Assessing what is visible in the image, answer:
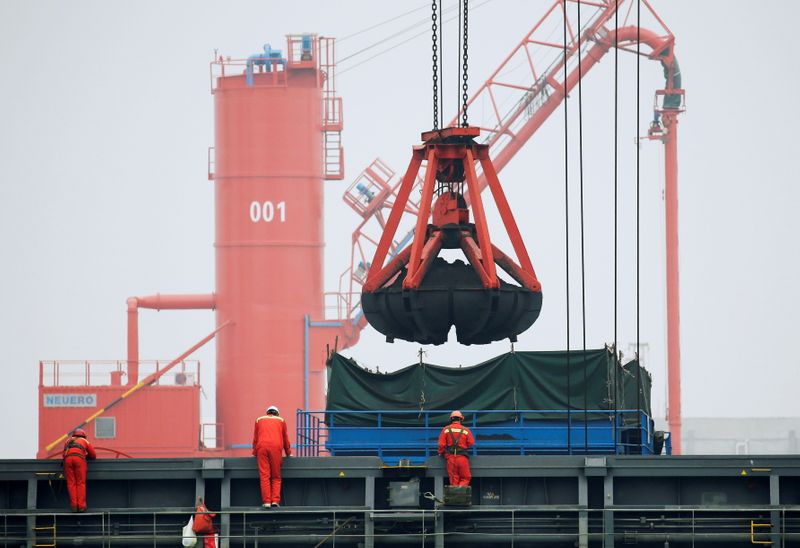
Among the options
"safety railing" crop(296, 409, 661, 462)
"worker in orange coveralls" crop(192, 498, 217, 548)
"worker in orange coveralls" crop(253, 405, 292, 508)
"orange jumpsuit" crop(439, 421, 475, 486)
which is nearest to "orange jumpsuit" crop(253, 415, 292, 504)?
"worker in orange coveralls" crop(253, 405, 292, 508)

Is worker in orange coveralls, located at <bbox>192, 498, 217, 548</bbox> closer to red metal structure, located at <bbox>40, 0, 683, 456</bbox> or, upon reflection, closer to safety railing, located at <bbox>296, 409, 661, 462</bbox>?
safety railing, located at <bbox>296, 409, 661, 462</bbox>

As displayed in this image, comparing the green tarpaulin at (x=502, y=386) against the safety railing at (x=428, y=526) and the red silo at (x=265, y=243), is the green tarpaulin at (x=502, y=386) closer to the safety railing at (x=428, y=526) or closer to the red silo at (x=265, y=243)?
the safety railing at (x=428, y=526)

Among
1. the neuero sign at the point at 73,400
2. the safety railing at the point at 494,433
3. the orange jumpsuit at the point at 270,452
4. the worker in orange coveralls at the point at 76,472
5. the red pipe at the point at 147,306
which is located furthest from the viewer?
the red pipe at the point at 147,306

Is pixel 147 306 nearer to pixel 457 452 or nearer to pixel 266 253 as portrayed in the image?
pixel 266 253

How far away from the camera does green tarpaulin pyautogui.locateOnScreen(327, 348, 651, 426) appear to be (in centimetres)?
3591

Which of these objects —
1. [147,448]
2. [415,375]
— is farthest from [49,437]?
[415,375]

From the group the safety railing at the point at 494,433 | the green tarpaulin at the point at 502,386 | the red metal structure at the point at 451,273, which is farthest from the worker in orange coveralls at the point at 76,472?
the red metal structure at the point at 451,273

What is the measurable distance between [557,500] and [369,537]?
9.92ft

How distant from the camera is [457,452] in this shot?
30938 millimetres

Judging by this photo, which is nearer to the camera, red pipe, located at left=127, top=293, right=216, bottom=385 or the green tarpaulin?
the green tarpaulin

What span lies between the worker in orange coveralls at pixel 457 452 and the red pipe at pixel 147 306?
1500 inches

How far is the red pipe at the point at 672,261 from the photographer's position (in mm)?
73438

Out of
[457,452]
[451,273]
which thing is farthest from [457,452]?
[451,273]

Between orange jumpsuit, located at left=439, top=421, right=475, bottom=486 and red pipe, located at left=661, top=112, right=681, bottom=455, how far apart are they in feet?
140
